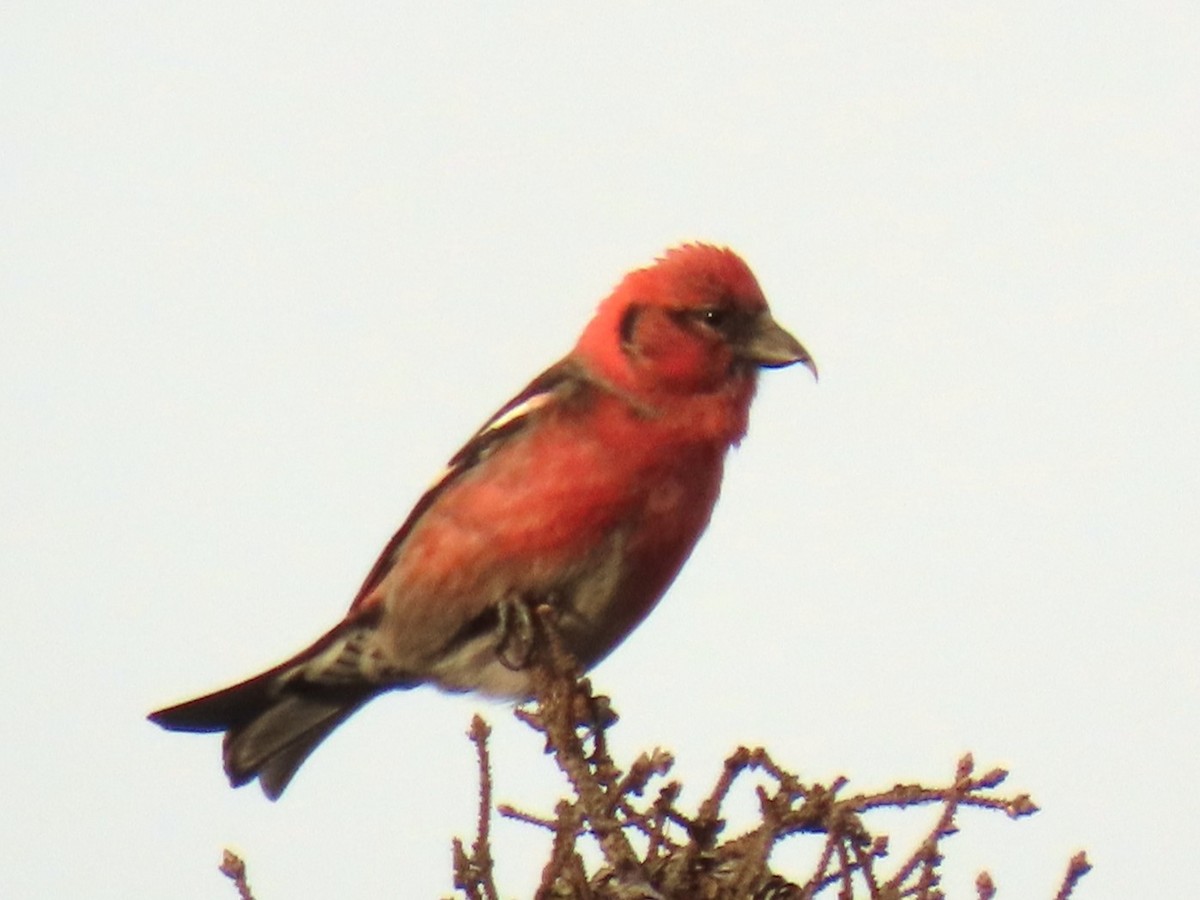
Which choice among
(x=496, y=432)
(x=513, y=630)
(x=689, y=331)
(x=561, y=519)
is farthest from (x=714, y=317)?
(x=513, y=630)

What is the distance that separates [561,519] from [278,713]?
1250mm

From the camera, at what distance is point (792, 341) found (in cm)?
543

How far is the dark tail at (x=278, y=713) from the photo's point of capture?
5488mm

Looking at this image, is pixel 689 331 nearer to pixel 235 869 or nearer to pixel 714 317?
pixel 714 317

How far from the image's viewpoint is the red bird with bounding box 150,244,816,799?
16.1ft

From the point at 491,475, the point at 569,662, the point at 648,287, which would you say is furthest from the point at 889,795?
the point at 648,287

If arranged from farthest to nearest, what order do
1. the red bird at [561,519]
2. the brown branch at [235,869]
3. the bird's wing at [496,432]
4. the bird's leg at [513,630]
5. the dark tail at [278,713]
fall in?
the dark tail at [278,713] → the bird's wing at [496,432] → the red bird at [561,519] → the bird's leg at [513,630] → the brown branch at [235,869]

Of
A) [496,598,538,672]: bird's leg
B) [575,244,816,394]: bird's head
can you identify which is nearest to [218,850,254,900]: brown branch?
[496,598,538,672]: bird's leg

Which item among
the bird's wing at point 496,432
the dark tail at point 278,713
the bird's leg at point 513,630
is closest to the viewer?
the bird's leg at point 513,630

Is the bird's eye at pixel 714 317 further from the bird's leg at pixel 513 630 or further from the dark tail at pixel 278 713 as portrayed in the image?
the dark tail at pixel 278 713

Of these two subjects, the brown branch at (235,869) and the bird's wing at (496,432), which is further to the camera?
the bird's wing at (496,432)

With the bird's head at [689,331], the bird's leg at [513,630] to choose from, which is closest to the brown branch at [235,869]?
the bird's leg at [513,630]

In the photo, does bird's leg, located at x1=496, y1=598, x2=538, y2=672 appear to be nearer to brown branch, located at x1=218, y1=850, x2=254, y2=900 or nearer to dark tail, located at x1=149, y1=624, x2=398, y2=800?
dark tail, located at x1=149, y1=624, x2=398, y2=800

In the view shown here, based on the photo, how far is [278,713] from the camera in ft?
18.3
